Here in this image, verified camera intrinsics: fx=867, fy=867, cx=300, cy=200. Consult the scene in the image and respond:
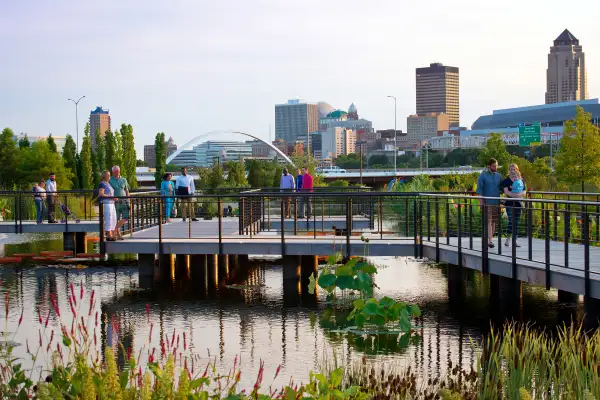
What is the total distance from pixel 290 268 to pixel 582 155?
3552 centimetres

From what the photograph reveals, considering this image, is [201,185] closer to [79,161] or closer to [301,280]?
[79,161]

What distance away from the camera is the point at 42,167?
57625 millimetres

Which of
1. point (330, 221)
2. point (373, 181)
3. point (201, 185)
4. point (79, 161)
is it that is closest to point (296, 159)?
point (201, 185)

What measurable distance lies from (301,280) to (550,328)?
674 centimetres

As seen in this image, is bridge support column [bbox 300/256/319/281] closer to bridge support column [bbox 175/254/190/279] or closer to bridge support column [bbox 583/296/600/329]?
bridge support column [bbox 175/254/190/279]

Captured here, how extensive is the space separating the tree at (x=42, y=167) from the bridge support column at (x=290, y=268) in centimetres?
3919

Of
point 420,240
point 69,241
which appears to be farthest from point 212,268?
point 69,241

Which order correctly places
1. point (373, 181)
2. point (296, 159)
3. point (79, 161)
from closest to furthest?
point (79, 161), point (296, 159), point (373, 181)

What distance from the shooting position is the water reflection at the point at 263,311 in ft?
39.7

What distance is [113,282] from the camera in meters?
19.8

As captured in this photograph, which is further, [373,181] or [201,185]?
[373,181]

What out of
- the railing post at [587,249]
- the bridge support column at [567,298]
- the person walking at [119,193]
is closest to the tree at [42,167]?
the person walking at [119,193]

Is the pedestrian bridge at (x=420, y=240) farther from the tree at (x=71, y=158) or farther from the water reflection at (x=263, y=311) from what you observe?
the tree at (x=71, y=158)

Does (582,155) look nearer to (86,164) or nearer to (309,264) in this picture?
(86,164)
